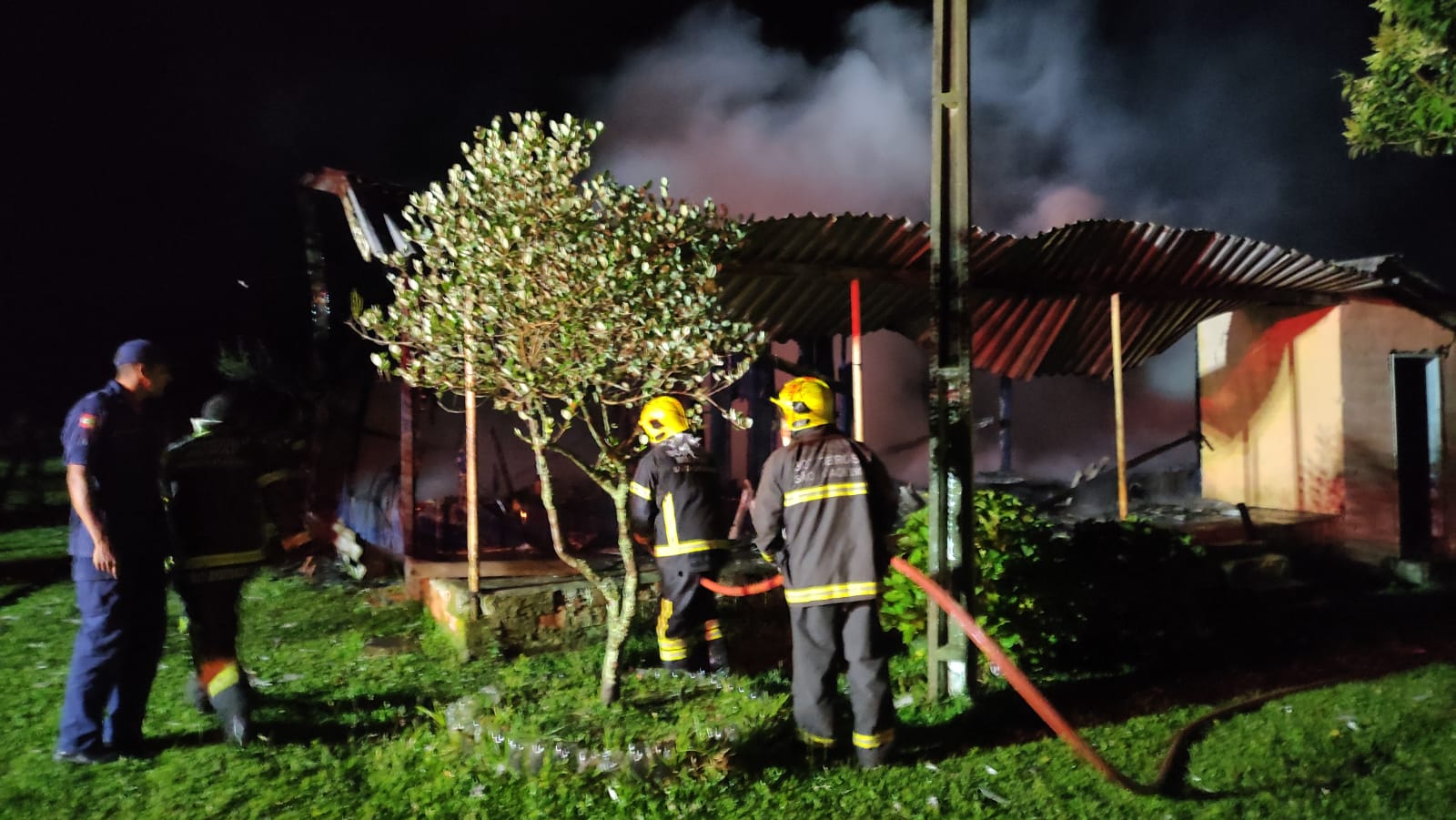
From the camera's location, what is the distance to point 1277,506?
10.6 meters

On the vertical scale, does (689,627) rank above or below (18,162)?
below

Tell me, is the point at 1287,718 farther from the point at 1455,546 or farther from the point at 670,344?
the point at 1455,546

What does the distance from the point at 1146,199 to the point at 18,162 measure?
21635 mm

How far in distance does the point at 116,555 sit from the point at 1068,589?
19.4 ft

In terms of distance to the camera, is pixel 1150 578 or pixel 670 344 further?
pixel 1150 578

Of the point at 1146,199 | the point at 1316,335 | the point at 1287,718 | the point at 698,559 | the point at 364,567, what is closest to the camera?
the point at 1287,718

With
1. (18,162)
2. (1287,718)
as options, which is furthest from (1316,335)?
(18,162)

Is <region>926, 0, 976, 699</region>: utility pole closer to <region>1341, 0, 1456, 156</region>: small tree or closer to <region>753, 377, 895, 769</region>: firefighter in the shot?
<region>753, 377, 895, 769</region>: firefighter

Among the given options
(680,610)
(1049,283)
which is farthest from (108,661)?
(1049,283)

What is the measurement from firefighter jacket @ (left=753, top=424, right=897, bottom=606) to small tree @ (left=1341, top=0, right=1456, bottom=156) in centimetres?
528

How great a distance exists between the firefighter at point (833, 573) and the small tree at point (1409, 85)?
5.31 meters

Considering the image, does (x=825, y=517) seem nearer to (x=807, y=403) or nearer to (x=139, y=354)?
(x=807, y=403)

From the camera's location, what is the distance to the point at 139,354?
4691 mm

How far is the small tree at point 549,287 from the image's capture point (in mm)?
4016
